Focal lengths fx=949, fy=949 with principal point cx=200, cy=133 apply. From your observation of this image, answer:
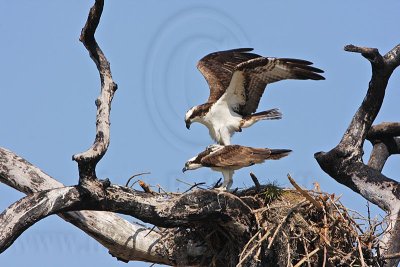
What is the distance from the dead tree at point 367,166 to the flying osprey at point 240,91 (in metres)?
0.56

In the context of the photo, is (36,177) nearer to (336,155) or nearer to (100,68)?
Result: (100,68)

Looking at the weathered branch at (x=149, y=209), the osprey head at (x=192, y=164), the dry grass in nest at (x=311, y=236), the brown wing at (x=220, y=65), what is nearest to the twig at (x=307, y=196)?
the dry grass in nest at (x=311, y=236)

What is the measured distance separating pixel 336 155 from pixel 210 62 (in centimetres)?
204

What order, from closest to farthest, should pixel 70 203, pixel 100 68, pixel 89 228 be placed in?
pixel 70 203 → pixel 100 68 → pixel 89 228

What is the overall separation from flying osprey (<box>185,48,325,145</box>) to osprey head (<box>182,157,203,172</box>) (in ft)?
2.13

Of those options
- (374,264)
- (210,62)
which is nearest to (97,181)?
(374,264)

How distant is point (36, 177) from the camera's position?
8609 mm

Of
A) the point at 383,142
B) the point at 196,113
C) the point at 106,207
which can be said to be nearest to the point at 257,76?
the point at 196,113

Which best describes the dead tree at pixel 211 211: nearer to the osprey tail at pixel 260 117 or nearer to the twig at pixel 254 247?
the twig at pixel 254 247

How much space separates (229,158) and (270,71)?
1.05 meters

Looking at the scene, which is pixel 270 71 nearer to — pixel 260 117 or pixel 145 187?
pixel 260 117

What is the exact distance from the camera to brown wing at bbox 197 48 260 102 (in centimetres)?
1042

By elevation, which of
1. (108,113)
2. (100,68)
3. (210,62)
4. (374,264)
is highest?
(210,62)

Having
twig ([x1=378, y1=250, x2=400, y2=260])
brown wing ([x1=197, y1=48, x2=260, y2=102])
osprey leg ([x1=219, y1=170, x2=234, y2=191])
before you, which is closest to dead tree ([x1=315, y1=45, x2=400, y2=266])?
twig ([x1=378, y1=250, x2=400, y2=260])
